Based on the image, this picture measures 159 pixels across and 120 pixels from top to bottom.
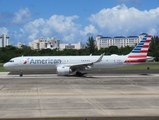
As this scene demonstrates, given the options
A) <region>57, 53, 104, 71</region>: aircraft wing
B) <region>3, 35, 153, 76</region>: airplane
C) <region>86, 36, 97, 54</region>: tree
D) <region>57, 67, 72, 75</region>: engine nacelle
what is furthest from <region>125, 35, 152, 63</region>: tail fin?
<region>86, 36, 97, 54</region>: tree

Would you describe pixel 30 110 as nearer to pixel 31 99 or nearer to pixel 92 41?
pixel 31 99

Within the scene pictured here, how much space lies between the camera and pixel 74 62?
46969 mm

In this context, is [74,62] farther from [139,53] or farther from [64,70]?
[139,53]

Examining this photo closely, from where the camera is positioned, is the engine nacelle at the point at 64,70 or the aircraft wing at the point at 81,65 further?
the aircraft wing at the point at 81,65

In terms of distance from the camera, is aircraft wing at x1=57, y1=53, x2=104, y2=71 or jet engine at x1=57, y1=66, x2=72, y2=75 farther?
aircraft wing at x1=57, y1=53, x2=104, y2=71

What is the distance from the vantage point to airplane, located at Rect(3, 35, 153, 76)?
148ft

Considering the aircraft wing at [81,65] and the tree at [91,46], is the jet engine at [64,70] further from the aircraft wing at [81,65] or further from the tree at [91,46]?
the tree at [91,46]

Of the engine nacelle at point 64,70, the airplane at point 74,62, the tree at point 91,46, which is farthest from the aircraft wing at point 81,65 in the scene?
the tree at point 91,46

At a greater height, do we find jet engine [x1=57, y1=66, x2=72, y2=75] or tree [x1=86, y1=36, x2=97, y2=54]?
tree [x1=86, y1=36, x2=97, y2=54]

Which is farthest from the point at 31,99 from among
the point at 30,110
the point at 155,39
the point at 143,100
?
the point at 155,39

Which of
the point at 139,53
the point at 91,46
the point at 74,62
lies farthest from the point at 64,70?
the point at 91,46

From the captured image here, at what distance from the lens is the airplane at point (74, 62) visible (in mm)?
45062

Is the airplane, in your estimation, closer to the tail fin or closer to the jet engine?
the tail fin

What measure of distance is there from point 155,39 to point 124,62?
132 meters
